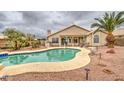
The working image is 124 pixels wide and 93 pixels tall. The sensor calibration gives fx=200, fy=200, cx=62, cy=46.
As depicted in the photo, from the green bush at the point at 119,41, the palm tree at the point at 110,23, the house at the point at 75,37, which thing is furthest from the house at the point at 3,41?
the green bush at the point at 119,41

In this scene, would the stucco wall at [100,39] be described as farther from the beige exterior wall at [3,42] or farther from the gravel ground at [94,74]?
the beige exterior wall at [3,42]

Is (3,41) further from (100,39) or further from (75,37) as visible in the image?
(100,39)

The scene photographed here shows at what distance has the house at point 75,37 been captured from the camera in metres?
4.96

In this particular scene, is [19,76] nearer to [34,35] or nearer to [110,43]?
[34,35]

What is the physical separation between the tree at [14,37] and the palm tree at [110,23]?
180 cm

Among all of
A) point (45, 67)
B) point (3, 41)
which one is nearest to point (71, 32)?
point (45, 67)

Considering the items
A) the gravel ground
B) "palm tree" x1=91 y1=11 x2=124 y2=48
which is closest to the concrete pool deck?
the gravel ground

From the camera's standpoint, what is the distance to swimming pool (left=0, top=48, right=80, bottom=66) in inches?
192

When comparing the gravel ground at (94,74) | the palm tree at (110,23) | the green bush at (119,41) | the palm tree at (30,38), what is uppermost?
the palm tree at (110,23)

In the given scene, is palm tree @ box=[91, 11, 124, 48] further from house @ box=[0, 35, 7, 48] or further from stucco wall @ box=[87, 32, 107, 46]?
house @ box=[0, 35, 7, 48]

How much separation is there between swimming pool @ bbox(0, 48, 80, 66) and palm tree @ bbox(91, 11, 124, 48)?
797 mm

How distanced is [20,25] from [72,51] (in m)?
1.45

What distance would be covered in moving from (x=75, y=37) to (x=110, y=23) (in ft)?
3.03

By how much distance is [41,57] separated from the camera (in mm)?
4941
